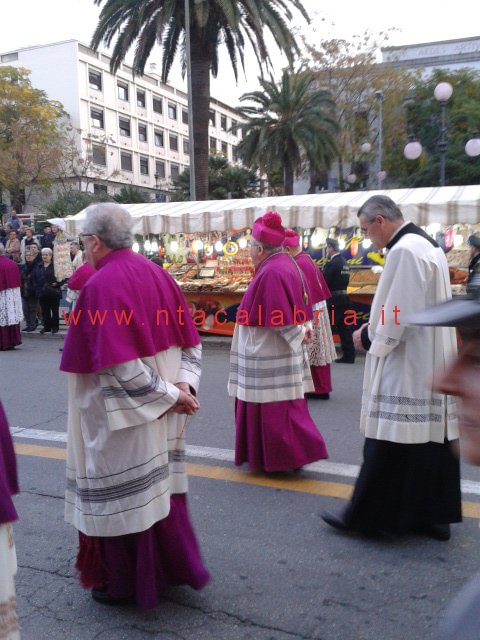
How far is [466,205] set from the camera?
28.7ft

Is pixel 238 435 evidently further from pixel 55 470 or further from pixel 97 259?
pixel 97 259

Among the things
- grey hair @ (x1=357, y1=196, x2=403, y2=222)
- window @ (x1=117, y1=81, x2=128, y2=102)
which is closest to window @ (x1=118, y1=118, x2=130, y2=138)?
window @ (x1=117, y1=81, x2=128, y2=102)

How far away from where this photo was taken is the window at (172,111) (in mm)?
55469

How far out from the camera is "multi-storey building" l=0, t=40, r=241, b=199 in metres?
44.0

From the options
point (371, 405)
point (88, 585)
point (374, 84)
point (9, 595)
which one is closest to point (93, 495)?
point (88, 585)

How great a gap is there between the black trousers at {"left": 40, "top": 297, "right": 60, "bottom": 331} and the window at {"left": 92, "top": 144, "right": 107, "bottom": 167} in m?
32.4

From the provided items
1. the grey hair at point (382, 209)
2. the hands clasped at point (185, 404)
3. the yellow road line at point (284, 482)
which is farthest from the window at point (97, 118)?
the hands clasped at point (185, 404)

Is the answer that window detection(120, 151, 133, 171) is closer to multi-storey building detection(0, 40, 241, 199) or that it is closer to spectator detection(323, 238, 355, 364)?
multi-storey building detection(0, 40, 241, 199)

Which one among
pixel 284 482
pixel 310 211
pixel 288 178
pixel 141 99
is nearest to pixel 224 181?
pixel 288 178

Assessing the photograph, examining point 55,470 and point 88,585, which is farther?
point 55,470

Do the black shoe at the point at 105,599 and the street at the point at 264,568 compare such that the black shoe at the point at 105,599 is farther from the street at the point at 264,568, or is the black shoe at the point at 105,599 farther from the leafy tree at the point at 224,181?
the leafy tree at the point at 224,181

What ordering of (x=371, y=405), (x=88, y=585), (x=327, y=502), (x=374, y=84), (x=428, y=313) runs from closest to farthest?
(x=428, y=313)
(x=88, y=585)
(x=371, y=405)
(x=327, y=502)
(x=374, y=84)

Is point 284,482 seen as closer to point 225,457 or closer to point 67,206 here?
point 225,457

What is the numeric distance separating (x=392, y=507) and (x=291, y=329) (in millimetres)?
1435
